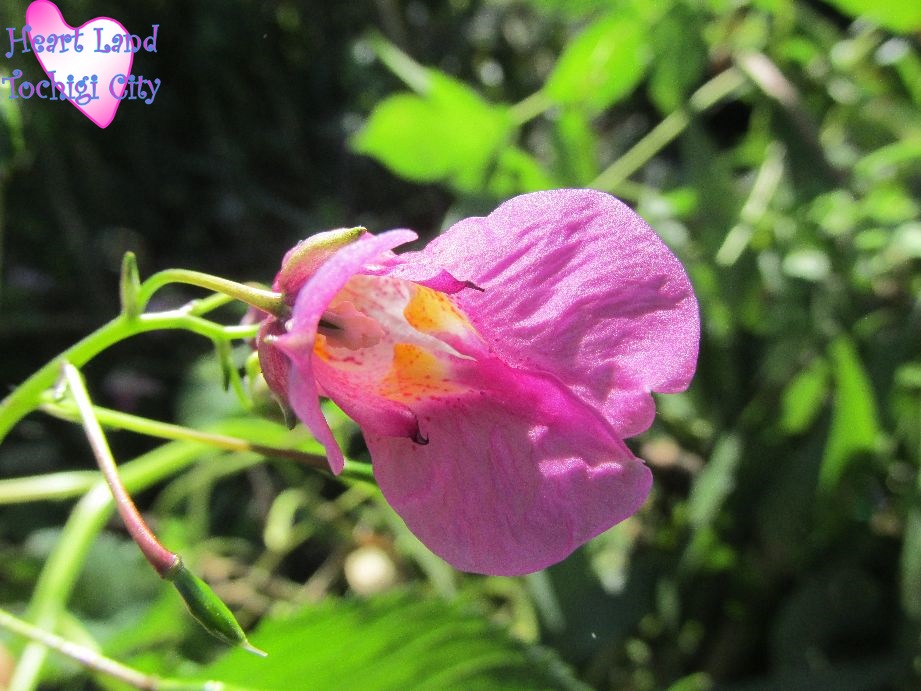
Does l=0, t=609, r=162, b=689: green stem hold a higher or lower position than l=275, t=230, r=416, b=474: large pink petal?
lower

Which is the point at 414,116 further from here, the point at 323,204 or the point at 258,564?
the point at 323,204

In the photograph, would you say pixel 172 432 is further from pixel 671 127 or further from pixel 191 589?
pixel 671 127

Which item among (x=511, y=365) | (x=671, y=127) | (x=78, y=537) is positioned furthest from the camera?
(x=671, y=127)

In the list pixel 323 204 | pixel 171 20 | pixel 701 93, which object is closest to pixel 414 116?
pixel 701 93

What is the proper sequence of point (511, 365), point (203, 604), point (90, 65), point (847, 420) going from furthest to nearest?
point (847, 420), point (90, 65), point (511, 365), point (203, 604)

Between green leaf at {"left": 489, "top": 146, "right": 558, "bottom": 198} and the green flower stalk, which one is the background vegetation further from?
the green flower stalk

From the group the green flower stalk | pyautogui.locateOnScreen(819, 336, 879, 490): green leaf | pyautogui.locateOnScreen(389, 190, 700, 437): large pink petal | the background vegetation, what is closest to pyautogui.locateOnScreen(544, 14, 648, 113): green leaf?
the background vegetation

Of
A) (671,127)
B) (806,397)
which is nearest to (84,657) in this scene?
(806,397)
